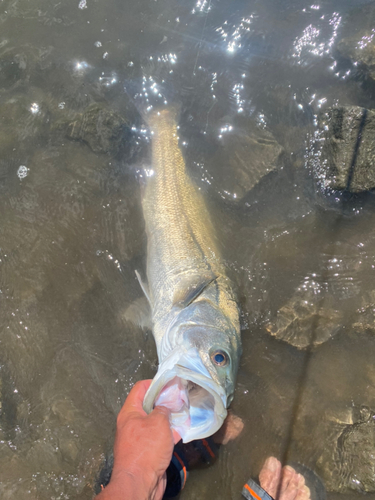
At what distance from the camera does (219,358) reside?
2.62 meters

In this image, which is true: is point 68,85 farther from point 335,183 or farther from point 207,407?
point 207,407

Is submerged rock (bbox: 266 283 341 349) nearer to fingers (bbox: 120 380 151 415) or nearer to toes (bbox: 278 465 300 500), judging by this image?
toes (bbox: 278 465 300 500)

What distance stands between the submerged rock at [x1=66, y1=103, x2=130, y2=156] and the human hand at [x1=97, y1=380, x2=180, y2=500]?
3.35 metres

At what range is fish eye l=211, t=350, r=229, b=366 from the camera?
8.50ft

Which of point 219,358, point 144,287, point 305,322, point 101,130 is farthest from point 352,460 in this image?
point 101,130

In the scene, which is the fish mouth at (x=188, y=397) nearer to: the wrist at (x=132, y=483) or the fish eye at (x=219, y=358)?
the fish eye at (x=219, y=358)

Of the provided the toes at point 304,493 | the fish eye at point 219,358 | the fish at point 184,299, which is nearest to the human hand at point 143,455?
the fish at point 184,299

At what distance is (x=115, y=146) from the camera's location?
441cm

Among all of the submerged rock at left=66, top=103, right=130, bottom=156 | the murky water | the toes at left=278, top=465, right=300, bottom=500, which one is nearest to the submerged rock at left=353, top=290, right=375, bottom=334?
the murky water

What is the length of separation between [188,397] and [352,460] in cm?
196

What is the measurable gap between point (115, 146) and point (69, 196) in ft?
3.01

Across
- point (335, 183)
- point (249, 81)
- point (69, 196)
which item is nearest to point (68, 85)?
point (69, 196)

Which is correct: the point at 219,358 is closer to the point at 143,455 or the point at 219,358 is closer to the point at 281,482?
the point at 143,455

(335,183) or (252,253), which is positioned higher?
(335,183)
